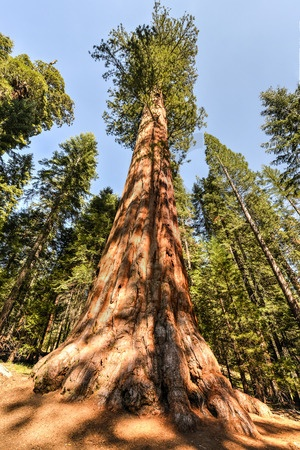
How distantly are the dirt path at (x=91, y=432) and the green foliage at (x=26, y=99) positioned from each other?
1373 cm

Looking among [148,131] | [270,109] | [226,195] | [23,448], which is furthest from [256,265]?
[23,448]

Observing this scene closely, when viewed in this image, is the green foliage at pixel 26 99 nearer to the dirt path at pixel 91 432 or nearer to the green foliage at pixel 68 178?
the green foliage at pixel 68 178

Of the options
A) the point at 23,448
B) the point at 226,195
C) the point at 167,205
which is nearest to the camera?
the point at 23,448

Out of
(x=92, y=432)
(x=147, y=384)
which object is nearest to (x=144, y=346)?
(x=147, y=384)

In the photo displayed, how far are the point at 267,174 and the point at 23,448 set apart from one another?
19094mm

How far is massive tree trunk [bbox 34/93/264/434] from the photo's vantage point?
2.56 meters

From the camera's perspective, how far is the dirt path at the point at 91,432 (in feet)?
6.47

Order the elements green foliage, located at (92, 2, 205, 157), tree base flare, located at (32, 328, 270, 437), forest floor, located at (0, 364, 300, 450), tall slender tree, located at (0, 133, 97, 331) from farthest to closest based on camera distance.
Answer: tall slender tree, located at (0, 133, 97, 331), green foliage, located at (92, 2, 205, 157), tree base flare, located at (32, 328, 270, 437), forest floor, located at (0, 364, 300, 450)

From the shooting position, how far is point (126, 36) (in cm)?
855

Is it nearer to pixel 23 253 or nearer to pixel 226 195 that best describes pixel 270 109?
pixel 226 195

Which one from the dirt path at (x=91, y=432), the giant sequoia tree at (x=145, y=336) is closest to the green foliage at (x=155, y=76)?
the giant sequoia tree at (x=145, y=336)

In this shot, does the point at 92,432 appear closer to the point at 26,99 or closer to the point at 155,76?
the point at 155,76

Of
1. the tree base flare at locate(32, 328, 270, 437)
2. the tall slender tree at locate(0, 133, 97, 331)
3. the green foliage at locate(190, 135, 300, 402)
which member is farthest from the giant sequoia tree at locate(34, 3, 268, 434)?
the tall slender tree at locate(0, 133, 97, 331)

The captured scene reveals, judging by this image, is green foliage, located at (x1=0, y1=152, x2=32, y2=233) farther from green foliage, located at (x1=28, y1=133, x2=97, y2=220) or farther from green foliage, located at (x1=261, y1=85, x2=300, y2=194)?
green foliage, located at (x1=261, y1=85, x2=300, y2=194)
